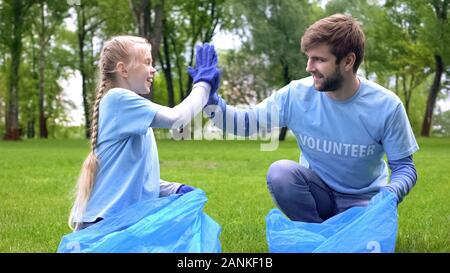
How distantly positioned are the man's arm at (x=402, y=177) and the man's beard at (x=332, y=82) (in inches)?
19.5

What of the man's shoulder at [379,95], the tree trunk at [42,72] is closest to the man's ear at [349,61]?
the man's shoulder at [379,95]

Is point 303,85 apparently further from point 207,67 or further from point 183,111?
point 183,111

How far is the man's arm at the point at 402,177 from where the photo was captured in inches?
120

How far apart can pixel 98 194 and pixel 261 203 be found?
3.49 meters

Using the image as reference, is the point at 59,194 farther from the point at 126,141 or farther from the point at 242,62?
the point at 242,62

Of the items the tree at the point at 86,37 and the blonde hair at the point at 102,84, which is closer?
the blonde hair at the point at 102,84

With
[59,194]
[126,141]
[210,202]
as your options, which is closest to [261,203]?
[210,202]

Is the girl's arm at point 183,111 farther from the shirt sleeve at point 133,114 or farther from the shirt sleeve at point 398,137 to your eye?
the shirt sleeve at point 398,137

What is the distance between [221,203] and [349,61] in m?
3.30

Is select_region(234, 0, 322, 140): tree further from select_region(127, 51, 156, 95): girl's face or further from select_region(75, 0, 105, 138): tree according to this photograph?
select_region(127, 51, 156, 95): girl's face

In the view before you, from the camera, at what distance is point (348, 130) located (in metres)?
3.33

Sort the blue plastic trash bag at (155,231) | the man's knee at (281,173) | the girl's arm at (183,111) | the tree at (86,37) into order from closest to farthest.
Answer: the blue plastic trash bag at (155,231)
the girl's arm at (183,111)
the man's knee at (281,173)
the tree at (86,37)

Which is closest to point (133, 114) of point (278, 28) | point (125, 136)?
point (125, 136)

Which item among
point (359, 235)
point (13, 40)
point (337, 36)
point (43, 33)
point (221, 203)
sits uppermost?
point (43, 33)
